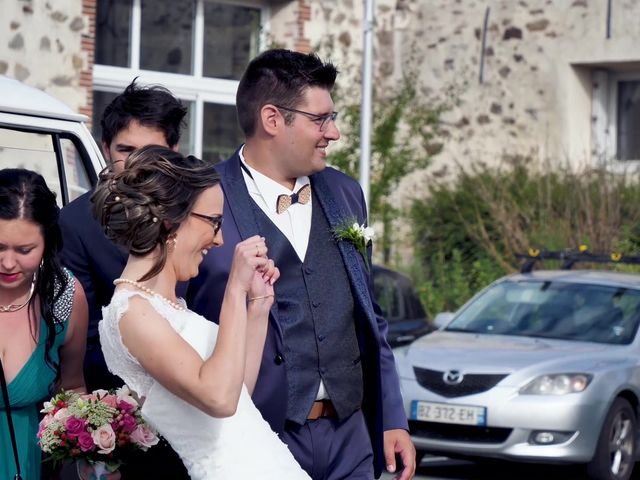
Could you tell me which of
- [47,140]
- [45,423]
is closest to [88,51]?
[47,140]

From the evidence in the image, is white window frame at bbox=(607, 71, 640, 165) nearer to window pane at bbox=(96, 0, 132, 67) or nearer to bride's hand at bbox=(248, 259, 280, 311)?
window pane at bbox=(96, 0, 132, 67)

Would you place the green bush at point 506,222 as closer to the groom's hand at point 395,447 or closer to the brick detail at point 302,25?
the brick detail at point 302,25

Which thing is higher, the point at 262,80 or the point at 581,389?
the point at 262,80

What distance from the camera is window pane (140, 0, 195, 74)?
704 inches

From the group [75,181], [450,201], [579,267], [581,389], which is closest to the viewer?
[75,181]

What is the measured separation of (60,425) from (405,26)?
18234 millimetres

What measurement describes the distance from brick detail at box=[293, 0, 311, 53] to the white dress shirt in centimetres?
1414

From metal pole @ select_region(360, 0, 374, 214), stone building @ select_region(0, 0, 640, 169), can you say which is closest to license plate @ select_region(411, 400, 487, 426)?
metal pole @ select_region(360, 0, 374, 214)

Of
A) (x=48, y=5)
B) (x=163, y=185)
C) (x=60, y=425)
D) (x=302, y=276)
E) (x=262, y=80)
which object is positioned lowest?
(x=60, y=425)

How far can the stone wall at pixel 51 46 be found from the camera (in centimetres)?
1594

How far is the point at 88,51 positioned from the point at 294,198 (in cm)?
1219

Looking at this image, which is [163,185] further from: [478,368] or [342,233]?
[478,368]

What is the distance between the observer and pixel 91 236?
193 inches

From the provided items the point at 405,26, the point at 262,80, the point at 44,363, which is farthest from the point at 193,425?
the point at 405,26
